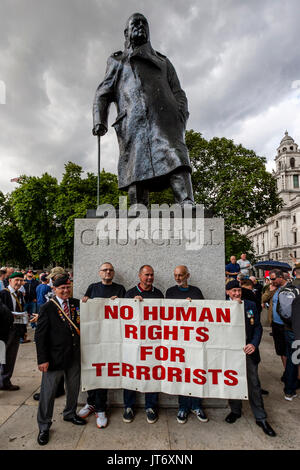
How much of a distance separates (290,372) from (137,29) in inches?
233

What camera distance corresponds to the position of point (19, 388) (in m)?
4.38

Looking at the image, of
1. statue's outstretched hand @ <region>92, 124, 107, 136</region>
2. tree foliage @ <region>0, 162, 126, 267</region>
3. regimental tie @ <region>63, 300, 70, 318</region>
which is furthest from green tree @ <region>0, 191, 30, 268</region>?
regimental tie @ <region>63, 300, 70, 318</region>

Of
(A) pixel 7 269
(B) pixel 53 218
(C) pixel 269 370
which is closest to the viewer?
(C) pixel 269 370

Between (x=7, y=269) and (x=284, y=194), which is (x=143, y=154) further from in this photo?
(x=284, y=194)

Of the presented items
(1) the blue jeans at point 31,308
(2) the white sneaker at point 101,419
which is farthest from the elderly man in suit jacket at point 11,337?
(1) the blue jeans at point 31,308

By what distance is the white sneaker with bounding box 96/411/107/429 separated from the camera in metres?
3.08

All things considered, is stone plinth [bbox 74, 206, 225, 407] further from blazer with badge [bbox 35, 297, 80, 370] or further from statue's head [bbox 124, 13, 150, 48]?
statue's head [bbox 124, 13, 150, 48]

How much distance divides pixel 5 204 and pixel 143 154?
4146 centimetres

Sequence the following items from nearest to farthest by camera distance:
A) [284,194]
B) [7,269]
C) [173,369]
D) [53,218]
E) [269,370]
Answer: [173,369] → [269,370] → [7,269] → [53,218] → [284,194]

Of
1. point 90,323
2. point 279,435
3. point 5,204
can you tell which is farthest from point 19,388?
point 5,204

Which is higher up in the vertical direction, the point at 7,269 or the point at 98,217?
the point at 98,217

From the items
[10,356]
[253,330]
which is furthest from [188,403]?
[10,356]

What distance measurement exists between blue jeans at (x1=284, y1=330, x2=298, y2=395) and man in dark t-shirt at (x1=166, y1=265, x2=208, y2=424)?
1653mm

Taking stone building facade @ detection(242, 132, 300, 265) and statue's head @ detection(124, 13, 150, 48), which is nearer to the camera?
statue's head @ detection(124, 13, 150, 48)
